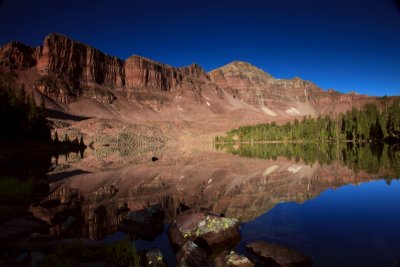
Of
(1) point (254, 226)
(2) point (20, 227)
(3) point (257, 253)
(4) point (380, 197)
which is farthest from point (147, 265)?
(4) point (380, 197)

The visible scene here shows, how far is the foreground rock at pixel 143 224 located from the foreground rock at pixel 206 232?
1086mm

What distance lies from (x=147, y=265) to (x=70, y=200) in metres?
15.2

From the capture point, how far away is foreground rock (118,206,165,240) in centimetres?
1489

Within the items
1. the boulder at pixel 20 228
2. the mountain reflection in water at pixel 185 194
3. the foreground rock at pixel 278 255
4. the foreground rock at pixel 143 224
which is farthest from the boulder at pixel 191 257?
the boulder at pixel 20 228

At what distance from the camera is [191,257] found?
34.8 feet

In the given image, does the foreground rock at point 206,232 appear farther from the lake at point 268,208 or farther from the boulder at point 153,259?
the boulder at point 153,259

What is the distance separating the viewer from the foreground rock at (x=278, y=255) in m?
11.2

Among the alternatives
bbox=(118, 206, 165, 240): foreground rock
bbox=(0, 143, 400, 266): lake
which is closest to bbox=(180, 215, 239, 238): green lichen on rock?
A: bbox=(0, 143, 400, 266): lake

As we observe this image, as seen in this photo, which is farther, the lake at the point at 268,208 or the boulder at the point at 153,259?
the lake at the point at 268,208

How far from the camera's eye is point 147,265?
9.69 m

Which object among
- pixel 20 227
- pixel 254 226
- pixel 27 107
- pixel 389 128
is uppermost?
pixel 27 107

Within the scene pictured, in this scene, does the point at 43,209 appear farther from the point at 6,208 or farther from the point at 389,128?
the point at 389,128

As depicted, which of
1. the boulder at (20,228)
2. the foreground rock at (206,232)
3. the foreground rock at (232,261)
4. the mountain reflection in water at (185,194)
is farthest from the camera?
the mountain reflection in water at (185,194)

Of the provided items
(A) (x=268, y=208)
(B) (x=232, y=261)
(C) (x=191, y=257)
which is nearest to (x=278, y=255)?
(B) (x=232, y=261)
